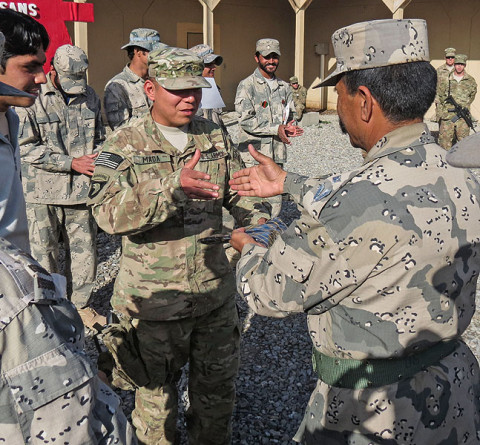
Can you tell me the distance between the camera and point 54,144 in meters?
4.18

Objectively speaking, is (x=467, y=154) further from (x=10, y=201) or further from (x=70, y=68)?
(x=70, y=68)

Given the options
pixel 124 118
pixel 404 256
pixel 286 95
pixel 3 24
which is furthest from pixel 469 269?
pixel 286 95

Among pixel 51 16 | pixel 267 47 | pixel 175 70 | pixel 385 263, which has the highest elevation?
pixel 51 16

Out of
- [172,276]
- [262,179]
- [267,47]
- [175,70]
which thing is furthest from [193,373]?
[267,47]

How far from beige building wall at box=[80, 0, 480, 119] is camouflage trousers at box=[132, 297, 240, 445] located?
12.7m

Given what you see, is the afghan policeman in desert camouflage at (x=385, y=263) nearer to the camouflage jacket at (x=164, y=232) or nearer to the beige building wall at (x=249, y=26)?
the camouflage jacket at (x=164, y=232)

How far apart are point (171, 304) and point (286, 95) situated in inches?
180

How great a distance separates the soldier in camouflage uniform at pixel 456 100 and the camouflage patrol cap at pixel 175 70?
376 inches

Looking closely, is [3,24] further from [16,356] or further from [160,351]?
[16,356]

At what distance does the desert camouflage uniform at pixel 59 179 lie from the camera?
4.11 metres

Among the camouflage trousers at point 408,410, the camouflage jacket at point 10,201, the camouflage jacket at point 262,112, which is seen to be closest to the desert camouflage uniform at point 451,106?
the camouflage jacket at point 262,112

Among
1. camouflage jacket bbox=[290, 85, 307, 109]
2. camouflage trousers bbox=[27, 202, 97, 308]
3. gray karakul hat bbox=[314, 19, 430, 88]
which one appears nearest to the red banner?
camouflage trousers bbox=[27, 202, 97, 308]

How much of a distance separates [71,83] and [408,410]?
3.48 m

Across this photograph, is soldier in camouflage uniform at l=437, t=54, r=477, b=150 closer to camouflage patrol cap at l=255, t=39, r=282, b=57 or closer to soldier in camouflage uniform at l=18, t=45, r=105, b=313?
camouflage patrol cap at l=255, t=39, r=282, b=57
